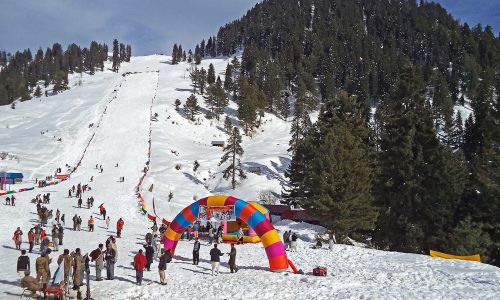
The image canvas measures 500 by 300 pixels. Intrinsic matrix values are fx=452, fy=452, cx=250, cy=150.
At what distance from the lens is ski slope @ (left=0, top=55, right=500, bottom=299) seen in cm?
1742

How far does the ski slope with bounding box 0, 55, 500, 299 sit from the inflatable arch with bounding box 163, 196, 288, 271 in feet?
2.76

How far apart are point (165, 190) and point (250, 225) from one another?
36.4 meters

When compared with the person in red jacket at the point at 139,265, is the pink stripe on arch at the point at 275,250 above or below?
above

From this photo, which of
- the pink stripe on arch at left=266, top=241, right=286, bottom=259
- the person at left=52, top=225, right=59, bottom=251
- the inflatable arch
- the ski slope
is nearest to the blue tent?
the ski slope

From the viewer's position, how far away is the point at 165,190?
186 feet

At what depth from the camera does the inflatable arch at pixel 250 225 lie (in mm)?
20656

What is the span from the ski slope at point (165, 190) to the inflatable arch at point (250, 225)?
33.1 inches

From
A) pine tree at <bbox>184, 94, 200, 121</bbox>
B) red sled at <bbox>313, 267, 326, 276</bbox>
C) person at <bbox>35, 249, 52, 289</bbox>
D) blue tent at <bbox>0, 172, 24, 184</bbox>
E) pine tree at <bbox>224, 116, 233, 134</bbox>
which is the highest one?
pine tree at <bbox>184, 94, 200, 121</bbox>

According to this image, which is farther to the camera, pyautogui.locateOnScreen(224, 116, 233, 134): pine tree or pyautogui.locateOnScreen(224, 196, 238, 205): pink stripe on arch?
pyautogui.locateOnScreen(224, 116, 233, 134): pine tree

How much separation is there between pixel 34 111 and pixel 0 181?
70683 mm

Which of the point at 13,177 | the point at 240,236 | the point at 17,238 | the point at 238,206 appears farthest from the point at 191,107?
the point at 238,206

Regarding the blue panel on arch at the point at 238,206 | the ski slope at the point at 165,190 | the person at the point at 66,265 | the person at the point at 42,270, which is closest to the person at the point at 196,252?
the ski slope at the point at 165,190

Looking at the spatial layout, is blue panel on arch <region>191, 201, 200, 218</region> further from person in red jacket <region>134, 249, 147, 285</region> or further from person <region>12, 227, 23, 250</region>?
person <region>12, 227, 23, 250</region>

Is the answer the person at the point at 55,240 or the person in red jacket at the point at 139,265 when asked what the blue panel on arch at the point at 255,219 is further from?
the person at the point at 55,240
